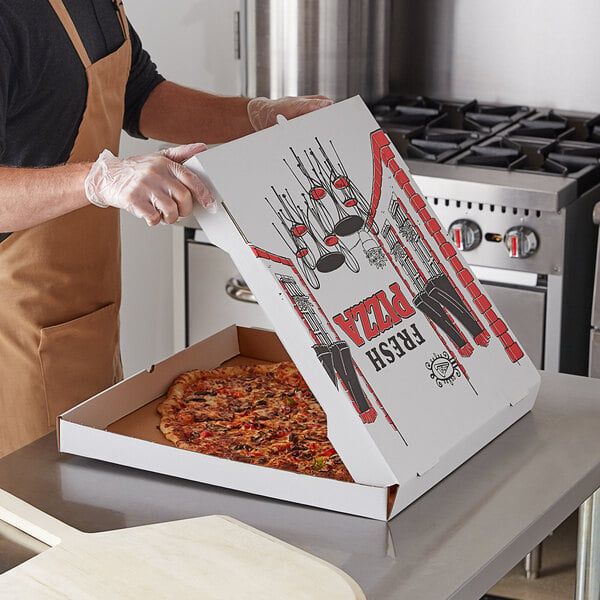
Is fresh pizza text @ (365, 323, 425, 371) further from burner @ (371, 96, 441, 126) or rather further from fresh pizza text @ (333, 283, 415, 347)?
burner @ (371, 96, 441, 126)

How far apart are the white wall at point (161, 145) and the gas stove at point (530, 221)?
67 centimetres

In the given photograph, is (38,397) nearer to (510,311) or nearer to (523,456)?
(523,456)

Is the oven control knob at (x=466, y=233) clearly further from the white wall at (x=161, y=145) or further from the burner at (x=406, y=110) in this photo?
the white wall at (x=161, y=145)

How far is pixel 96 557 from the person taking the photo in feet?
3.60

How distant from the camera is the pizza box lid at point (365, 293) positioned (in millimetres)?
1215

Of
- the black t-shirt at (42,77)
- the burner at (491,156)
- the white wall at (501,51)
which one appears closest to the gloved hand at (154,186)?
the black t-shirt at (42,77)

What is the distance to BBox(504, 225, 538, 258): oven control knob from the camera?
2.28 meters

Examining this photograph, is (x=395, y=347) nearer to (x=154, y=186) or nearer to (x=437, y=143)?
(x=154, y=186)

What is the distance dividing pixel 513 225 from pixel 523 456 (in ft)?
3.33

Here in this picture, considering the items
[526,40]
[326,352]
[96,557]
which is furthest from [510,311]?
[96,557]

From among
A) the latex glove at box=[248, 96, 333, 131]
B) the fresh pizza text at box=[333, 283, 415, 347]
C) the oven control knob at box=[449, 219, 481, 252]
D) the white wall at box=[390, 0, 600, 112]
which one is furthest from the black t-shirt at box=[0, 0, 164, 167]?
the white wall at box=[390, 0, 600, 112]

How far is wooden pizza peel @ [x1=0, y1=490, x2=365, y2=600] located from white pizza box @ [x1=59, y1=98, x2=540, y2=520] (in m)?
0.14

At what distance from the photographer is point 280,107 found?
5.66 feet

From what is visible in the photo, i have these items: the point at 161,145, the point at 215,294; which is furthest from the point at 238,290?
the point at 161,145
